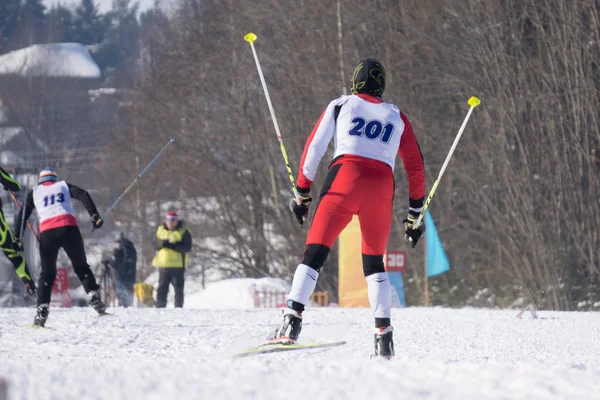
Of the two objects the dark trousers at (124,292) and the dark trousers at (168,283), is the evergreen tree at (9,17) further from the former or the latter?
the dark trousers at (168,283)

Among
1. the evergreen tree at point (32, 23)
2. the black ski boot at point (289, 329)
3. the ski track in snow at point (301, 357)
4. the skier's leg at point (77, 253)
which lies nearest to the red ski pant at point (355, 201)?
the black ski boot at point (289, 329)

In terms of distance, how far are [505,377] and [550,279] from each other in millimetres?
16327

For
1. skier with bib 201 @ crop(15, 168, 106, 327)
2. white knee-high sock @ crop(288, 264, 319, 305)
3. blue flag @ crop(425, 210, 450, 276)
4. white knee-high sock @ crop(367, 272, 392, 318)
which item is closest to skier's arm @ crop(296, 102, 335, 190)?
white knee-high sock @ crop(288, 264, 319, 305)

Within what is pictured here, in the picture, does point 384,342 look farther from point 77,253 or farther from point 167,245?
point 167,245

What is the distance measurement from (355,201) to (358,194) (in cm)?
4

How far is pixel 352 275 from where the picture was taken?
15211 millimetres

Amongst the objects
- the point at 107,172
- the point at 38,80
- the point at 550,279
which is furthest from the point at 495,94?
the point at 38,80

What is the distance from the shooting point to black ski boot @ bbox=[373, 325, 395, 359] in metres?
5.70

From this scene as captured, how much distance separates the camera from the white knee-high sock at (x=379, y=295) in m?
5.79

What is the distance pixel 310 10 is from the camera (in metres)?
24.5

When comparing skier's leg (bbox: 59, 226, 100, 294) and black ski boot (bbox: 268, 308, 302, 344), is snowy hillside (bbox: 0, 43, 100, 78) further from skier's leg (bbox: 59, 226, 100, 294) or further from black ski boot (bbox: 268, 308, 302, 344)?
black ski boot (bbox: 268, 308, 302, 344)

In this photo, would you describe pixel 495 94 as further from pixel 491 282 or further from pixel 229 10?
pixel 229 10

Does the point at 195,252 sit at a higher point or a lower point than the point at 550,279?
higher

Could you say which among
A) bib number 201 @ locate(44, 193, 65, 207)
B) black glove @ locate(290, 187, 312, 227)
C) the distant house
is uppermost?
the distant house
